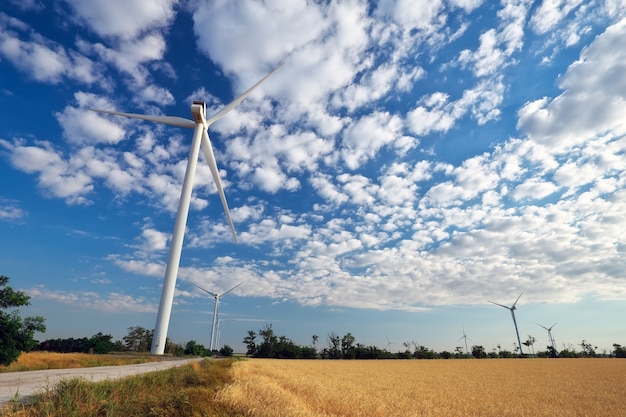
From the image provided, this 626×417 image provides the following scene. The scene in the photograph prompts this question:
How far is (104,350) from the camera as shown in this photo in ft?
245

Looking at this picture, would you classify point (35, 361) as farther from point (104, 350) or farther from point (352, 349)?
point (352, 349)

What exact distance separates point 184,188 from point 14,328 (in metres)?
22.7

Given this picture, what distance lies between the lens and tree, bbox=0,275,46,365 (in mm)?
31844

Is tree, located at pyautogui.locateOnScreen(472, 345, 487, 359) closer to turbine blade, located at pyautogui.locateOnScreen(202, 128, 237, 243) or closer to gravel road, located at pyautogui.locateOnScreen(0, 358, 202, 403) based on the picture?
turbine blade, located at pyautogui.locateOnScreen(202, 128, 237, 243)

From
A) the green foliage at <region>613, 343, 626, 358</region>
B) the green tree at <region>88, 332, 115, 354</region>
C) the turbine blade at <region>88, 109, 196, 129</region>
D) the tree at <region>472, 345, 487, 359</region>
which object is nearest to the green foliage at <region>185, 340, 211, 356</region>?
the green tree at <region>88, 332, 115, 354</region>

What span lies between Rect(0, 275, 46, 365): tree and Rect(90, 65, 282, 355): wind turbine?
1212 cm

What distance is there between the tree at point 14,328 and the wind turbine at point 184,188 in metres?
12.1

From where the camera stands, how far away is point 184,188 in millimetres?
44812

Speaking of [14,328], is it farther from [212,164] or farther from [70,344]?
[70,344]

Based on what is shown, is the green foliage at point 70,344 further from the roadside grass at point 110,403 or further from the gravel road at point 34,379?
the roadside grass at point 110,403

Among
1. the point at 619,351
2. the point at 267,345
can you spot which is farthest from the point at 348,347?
the point at 619,351

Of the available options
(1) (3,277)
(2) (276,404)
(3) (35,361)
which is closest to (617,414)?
(2) (276,404)

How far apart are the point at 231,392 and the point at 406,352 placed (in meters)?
143

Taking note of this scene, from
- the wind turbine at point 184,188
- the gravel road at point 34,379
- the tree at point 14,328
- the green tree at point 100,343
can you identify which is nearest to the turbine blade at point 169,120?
the wind turbine at point 184,188
